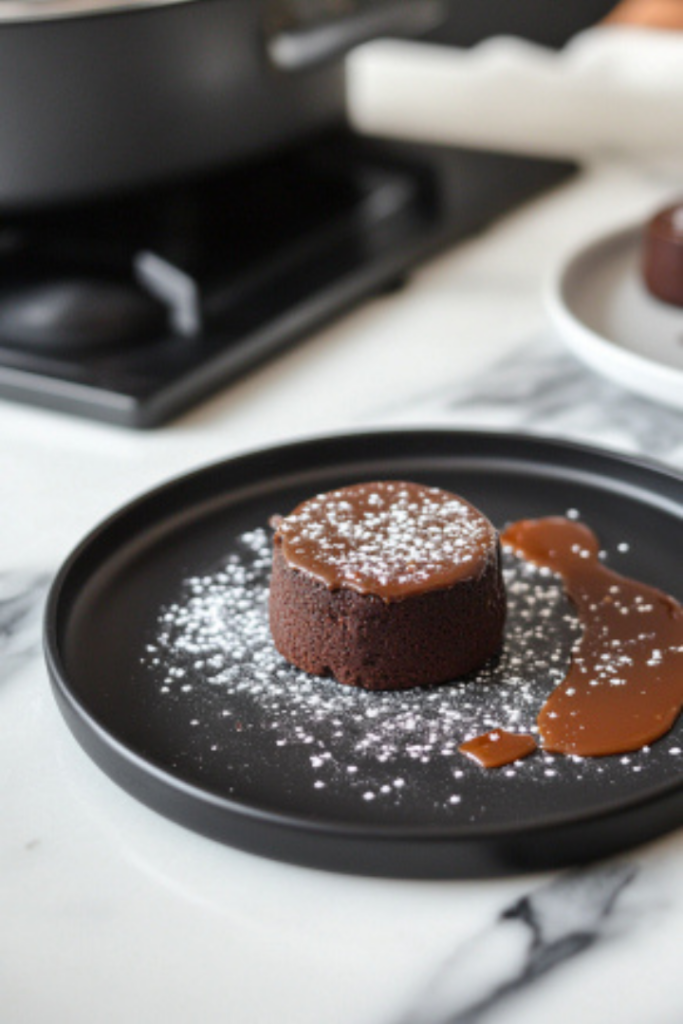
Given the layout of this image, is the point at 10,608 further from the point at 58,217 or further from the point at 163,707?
the point at 58,217

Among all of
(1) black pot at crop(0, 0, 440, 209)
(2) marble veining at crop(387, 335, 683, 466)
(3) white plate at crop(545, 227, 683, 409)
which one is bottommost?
(2) marble veining at crop(387, 335, 683, 466)

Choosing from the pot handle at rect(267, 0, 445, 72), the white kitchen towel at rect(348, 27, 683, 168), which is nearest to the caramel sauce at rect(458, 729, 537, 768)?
the pot handle at rect(267, 0, 445, 72)

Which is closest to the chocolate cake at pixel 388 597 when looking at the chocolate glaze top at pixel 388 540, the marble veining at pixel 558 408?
the chocolate glaze top at pixel 388 540

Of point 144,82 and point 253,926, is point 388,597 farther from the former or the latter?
point 144,82

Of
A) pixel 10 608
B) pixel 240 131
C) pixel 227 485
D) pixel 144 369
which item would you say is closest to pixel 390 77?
pixel 240 131

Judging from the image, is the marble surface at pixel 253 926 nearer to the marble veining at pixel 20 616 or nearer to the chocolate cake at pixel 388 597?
the marble veining at pixel 20 616

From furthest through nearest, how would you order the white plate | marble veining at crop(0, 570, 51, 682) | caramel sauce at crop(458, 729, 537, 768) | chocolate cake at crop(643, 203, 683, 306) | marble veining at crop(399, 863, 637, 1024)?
chocolate cake at crop(643, 203, 683, 306) < the white plate < marble veining at crop(0, 570, 51, 682) < caramel sauce at crop(458, 729, 537, 768) < marble veining at crop(399, 863, 637, 1024)

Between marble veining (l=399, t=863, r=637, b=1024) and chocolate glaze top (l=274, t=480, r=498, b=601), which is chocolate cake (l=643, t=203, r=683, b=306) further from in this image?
marble veining (l=399, t=863, r=637, b=1024)
